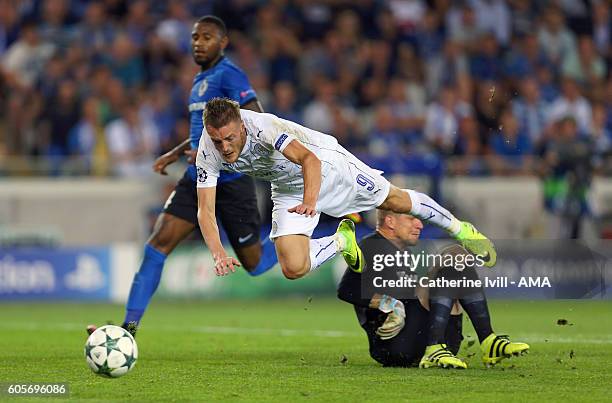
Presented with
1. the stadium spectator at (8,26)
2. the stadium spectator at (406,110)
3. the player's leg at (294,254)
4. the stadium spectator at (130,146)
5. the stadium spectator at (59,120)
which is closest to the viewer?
the player's leg at (294,254)

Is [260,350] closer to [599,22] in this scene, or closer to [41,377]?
[41,377]

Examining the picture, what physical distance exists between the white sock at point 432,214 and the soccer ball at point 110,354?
2538mm

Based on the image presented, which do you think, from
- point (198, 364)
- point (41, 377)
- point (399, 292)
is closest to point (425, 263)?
point (399, 292)

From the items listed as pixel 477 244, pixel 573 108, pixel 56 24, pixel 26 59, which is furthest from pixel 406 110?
pixel 477 244

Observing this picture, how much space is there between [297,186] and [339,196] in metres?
0.31

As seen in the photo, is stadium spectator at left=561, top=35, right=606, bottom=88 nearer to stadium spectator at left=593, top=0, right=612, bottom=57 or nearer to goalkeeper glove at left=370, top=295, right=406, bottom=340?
stadium spectator at left=593, top=0, right=612, bottom=57

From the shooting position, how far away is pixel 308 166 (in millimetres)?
8031

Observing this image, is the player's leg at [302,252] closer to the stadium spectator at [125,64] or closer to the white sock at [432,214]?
the white sock at [432,214]

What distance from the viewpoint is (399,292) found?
815cm

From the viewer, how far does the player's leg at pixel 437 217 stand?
29.3 feet

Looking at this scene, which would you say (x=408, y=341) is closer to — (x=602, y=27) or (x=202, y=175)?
(x=202, y=175)

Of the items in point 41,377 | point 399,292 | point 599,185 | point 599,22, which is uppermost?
point 599,22

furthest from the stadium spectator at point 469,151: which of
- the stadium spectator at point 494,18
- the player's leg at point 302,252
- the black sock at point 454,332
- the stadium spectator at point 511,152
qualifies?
the black sock at point 454,332

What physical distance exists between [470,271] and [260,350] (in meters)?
2.47
